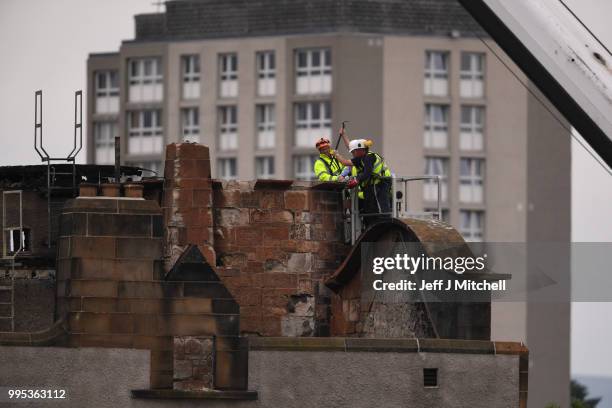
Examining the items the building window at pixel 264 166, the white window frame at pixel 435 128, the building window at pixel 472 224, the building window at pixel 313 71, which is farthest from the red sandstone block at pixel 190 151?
the building window at pixel 472 224

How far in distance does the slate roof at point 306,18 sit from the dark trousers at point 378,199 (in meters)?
96.4

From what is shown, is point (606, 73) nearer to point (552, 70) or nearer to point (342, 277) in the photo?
point (552, 70)

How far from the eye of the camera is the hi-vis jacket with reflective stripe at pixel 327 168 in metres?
42.6

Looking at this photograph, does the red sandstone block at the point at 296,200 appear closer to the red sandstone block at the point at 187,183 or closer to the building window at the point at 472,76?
the red sandstone block at the point at 187,183

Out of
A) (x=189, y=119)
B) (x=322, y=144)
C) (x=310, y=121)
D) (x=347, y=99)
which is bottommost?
(x=322, y=144)

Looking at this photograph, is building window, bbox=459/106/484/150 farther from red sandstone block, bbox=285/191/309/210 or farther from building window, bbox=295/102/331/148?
red sandstone block, bbox=285/191/309/210

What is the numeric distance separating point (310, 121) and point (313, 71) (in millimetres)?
3015

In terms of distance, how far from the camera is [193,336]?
3900 centimetres

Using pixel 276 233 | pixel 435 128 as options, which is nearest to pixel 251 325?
pixel 276 233

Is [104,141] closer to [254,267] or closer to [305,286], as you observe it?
[305,286]

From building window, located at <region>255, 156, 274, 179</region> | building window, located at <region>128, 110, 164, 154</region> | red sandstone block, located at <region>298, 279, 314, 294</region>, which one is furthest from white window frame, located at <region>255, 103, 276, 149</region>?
red sandstone block, located at <region>298, 279, 314, 294</region>

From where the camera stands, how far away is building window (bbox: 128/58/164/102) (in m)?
143

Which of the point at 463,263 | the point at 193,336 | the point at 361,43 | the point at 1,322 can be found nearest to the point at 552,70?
the point at 463,263

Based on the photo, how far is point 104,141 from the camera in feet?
488
